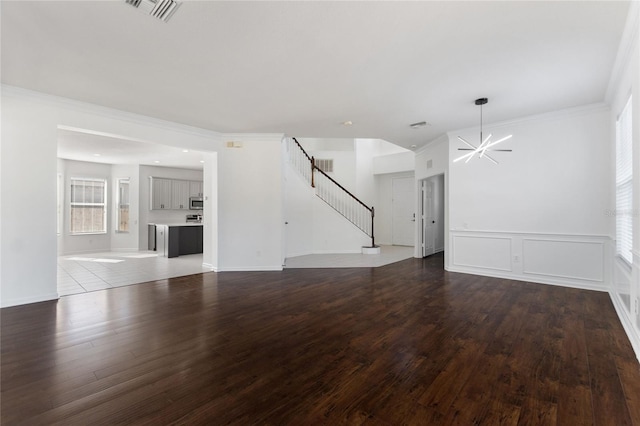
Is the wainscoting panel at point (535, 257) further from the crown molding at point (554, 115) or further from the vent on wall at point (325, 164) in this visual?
the vent on wall at point (325, 164)

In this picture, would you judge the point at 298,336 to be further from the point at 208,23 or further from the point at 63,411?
the point at 208,23

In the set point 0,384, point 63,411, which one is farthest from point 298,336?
point 0,384

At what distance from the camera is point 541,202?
486cm

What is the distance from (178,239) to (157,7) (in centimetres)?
696

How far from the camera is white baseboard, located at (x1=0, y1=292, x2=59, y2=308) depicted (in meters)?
3.67

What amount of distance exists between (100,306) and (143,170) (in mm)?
6675

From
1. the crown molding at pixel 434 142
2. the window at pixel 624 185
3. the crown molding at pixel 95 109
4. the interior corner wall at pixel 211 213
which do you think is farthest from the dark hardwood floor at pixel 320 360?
the crown molding at pixel 434 142

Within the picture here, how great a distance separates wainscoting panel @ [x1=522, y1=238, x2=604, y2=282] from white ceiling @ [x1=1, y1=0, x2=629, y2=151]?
2.17 metres

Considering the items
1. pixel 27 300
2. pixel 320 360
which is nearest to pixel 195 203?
pixel 27 300

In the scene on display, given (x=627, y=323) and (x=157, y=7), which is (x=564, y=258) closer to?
(x=627, y=323)

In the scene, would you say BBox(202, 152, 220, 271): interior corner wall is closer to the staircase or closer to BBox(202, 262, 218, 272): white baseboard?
BBox(202, 262, 218, 272): white baseboard

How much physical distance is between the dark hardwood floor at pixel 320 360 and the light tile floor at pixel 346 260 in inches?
93.9

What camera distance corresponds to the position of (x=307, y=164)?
359 inches

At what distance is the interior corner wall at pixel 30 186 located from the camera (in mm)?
3680
